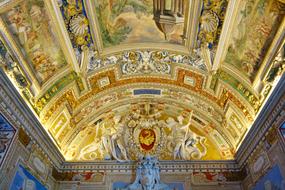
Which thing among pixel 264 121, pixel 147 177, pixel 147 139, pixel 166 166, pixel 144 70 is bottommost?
pixel 147 177

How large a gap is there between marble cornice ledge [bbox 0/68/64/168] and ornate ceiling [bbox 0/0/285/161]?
530 millimetres

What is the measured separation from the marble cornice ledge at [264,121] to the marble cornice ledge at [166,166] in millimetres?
770

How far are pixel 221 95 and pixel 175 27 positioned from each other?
3.55 meters

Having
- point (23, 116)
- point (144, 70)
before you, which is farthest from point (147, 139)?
point (23, 116)

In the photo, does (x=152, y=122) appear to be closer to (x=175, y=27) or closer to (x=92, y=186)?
(x=92, y=186)

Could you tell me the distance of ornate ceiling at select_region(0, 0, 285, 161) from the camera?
27.6 ft

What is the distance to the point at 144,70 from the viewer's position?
12.3 metres

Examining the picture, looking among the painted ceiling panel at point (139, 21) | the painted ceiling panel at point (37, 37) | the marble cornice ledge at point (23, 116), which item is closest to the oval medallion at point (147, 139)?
the marble cornice ledge at point (23, 116)

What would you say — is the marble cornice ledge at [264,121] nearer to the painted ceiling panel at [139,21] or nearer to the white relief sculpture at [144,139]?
the white relief sculpture at [144,139]

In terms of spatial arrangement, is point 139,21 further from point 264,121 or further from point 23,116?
point 264,121

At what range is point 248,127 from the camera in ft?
34.2

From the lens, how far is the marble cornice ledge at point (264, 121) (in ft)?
25.1

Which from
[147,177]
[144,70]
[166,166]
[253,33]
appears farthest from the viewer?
[144,70]

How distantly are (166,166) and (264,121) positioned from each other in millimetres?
4748
